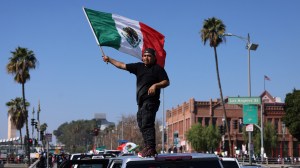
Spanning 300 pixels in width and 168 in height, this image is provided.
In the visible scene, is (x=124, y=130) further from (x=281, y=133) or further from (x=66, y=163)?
(x=66, y=163)

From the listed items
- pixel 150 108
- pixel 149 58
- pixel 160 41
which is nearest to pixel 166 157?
pixel 150 108

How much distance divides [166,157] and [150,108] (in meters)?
1.24

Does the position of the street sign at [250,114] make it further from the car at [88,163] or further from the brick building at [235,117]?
the brick building at [235,117]

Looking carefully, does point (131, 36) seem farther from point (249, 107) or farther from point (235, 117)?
point (235, 117)

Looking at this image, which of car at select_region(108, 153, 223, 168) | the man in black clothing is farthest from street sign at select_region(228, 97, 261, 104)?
car at select_region(108, 153, 223, 168)

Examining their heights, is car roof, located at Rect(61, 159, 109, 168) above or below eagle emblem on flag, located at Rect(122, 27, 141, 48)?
below

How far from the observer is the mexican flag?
9008 mm

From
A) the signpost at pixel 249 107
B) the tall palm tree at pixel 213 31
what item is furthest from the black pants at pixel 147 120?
the tall palm tree at pixel 213 31

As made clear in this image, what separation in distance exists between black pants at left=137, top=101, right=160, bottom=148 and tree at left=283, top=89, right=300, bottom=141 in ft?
213

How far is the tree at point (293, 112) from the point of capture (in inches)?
2740

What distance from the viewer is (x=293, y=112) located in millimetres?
71000

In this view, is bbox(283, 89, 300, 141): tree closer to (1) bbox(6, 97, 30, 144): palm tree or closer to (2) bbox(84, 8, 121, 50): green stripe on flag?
(1) bbox(6, 97, 30, 144): palm tree

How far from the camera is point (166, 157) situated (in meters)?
5.91

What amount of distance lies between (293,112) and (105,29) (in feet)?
214
